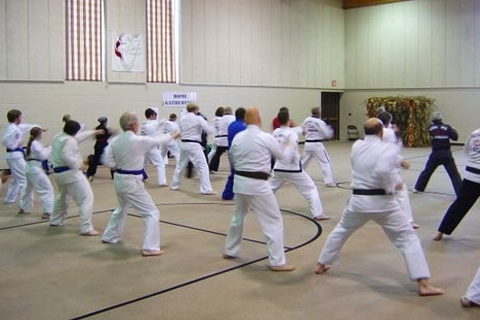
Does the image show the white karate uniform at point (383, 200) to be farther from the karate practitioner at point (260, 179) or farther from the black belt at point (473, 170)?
the black belt at point (473, 170)

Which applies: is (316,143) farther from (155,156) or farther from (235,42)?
(235,42)

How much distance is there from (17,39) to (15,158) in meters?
6.40

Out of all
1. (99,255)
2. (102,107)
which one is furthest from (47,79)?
(99,255)

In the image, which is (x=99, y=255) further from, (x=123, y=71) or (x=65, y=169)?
(x=123, y=71)

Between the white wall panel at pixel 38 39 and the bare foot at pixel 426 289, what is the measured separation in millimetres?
13301

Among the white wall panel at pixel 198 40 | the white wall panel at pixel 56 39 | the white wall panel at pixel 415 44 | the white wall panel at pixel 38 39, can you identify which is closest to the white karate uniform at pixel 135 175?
the white wall panel at pixel 38 39

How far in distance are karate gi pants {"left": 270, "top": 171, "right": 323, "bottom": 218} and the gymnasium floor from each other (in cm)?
25

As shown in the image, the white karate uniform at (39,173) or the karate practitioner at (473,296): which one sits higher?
the white karate uniform at (39,173)

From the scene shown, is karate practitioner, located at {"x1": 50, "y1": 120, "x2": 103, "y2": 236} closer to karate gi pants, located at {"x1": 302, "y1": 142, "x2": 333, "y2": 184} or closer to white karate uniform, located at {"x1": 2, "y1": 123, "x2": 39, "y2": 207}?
white karate uniform, located at {"x1": 2, "y1": 123, "x2": 39, "y2": 207}

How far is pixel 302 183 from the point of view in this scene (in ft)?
27.3

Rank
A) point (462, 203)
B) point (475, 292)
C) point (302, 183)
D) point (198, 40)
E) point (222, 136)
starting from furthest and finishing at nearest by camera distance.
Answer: point (198, 40) < point (222, 136) < point (302, 183) < point (462, 203) < point (475, 292)

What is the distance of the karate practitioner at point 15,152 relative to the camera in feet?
32.2

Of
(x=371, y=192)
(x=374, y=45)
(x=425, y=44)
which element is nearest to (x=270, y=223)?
(x=371, y=192)

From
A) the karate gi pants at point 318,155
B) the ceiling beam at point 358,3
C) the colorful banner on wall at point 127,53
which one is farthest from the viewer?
the ceiling beam at point 358,3
